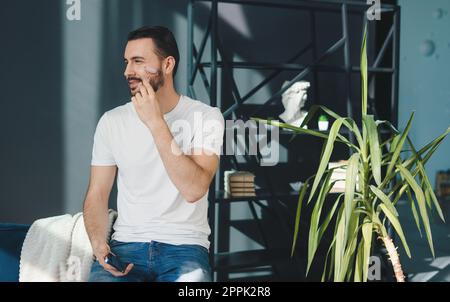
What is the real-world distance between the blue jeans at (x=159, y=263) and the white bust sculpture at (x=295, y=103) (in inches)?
50.4

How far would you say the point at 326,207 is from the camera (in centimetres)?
319

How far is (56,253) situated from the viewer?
1812mm

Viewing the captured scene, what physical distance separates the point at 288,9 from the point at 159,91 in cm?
149

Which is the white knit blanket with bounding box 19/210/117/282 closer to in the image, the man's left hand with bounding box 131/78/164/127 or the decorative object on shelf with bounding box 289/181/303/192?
the man's left hand with bounding box 131/78/164/127

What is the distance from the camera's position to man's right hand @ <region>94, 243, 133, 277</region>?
1593 mm

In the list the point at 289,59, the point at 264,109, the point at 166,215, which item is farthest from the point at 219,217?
the point at 166,215

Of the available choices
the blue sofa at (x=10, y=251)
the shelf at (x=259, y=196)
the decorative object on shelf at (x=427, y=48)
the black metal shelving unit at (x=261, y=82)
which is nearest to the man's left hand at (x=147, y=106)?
the blue sofa at (x=10, y=251)

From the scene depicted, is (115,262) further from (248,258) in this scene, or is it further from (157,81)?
(248,258)

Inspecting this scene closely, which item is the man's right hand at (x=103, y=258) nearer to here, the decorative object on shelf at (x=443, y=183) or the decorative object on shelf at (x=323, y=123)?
the decorative object on shelf at (x=323, y=123)

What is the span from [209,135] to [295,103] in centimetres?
118

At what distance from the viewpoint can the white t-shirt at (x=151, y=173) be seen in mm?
1725

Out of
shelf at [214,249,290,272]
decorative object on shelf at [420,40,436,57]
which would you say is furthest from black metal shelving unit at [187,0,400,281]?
decorative object on shelf at [420,40,436,57]
